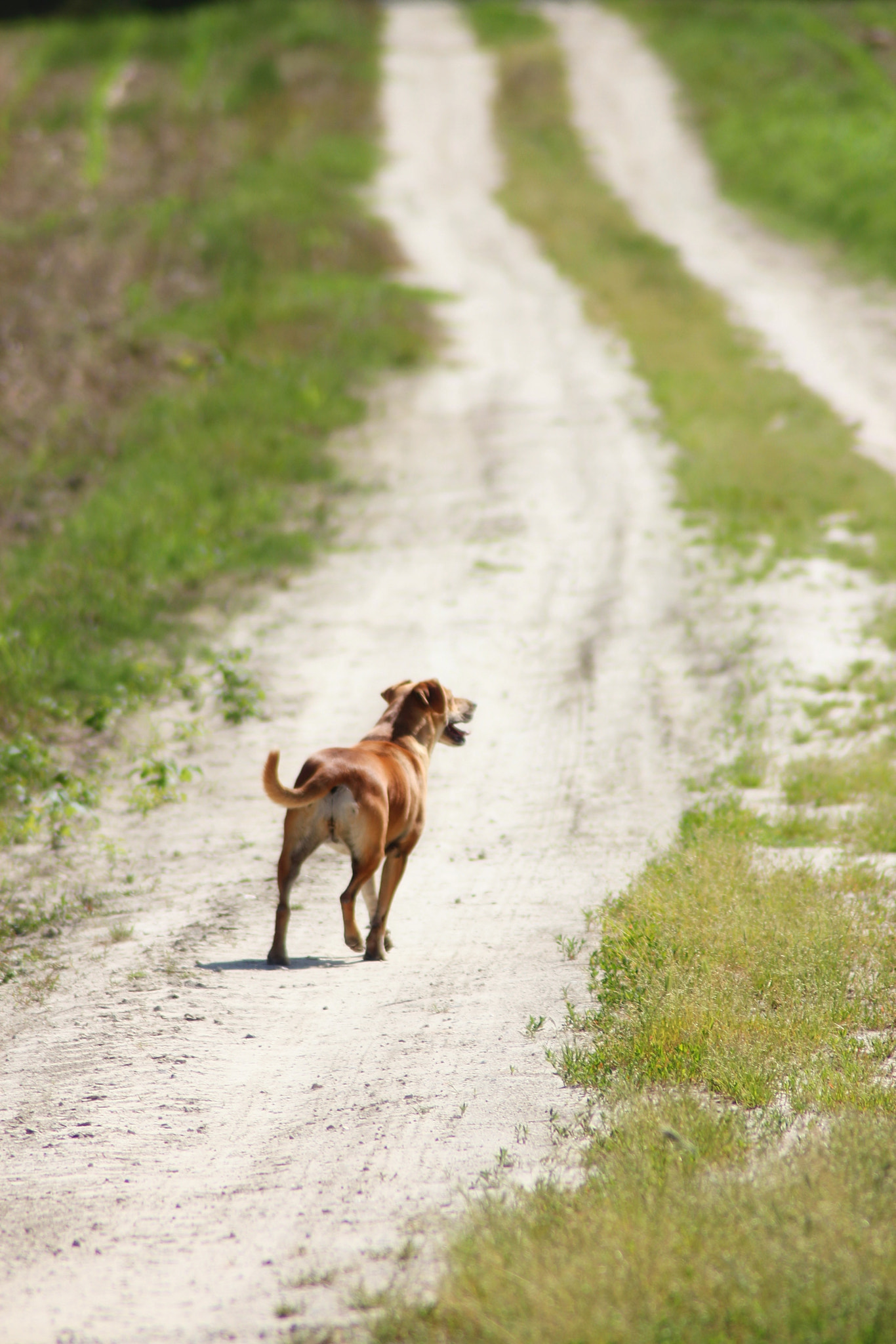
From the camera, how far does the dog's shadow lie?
696 centimetres

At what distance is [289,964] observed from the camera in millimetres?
7023

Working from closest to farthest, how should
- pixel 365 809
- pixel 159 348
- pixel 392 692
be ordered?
1. pixel 365 809
2. pixel 392 692
3. pixel 159 348

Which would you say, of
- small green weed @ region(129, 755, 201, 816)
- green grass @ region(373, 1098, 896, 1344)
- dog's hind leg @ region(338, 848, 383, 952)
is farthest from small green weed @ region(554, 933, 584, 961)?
small green weed @ region(129, 755, 201, 816)

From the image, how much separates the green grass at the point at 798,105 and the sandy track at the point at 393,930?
10517mm

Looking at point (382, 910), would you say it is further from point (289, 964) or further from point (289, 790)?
point (289, 790)

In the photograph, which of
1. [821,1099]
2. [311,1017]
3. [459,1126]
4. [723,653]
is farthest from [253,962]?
Answer: [723,653]

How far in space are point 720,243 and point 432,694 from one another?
20794 mm

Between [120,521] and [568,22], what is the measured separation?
33618 mm

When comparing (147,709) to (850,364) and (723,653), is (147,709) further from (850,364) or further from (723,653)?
(850,364)

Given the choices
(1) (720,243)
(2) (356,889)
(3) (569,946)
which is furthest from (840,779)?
(1) (720,243)

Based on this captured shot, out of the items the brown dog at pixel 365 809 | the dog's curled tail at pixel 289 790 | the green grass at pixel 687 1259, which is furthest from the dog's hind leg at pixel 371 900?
the green grass at pixel 687 1259

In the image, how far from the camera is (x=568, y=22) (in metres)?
40.4

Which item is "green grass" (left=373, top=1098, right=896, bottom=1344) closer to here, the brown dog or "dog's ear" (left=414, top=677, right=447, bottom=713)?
the brown dog

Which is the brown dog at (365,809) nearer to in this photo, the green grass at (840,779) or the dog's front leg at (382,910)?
the dog's front leg at (382,910)
